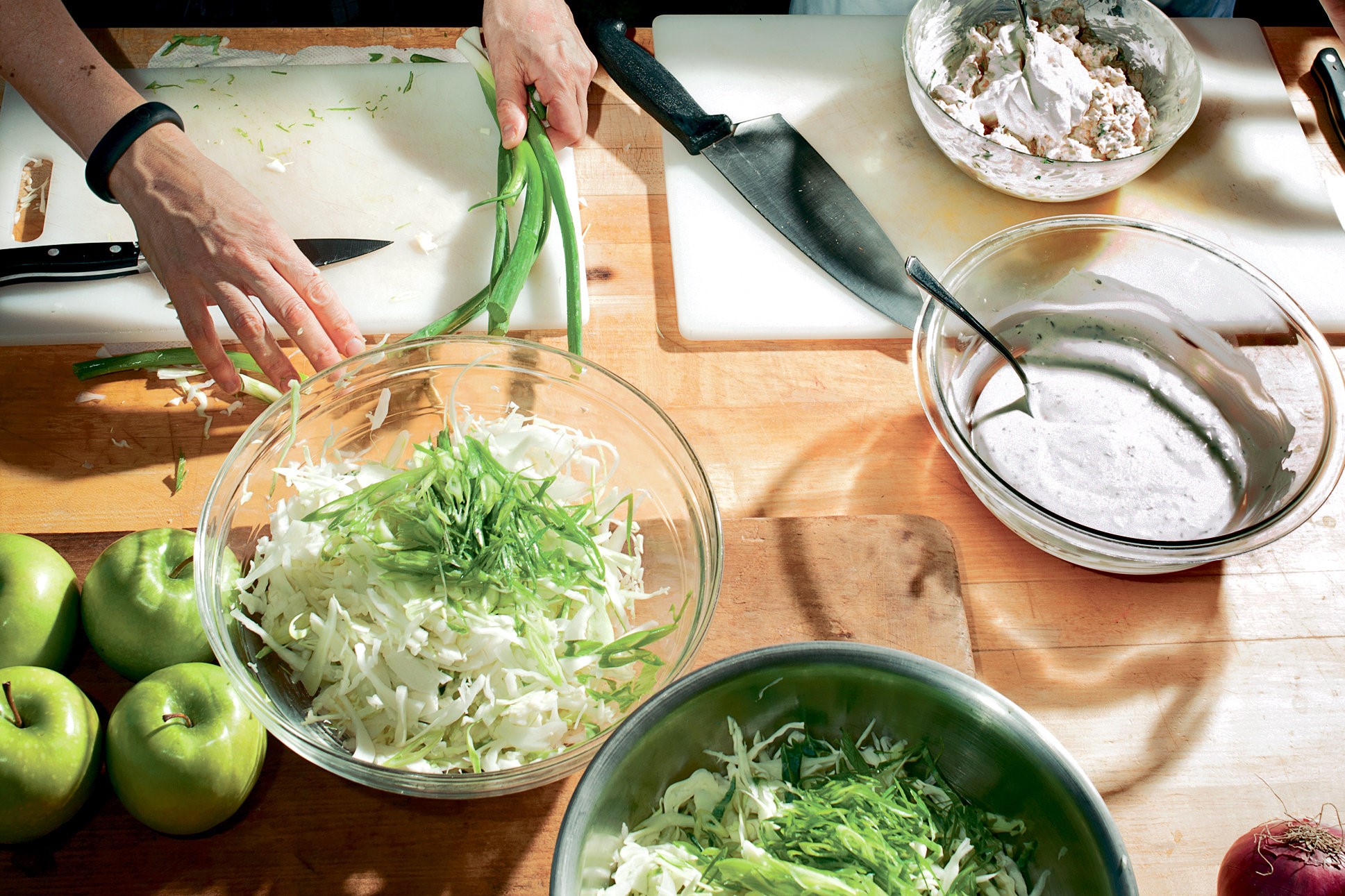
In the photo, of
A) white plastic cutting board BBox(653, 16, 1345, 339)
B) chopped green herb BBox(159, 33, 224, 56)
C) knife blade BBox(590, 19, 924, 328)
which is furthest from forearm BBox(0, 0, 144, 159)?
white plastic cutting board BBox(653, 16, 1345, 339)

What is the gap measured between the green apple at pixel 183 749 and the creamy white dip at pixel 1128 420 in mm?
1002

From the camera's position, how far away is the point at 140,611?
3.49 ft

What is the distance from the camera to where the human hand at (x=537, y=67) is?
5.36ft

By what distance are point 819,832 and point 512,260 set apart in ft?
3.14

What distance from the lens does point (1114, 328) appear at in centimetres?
147

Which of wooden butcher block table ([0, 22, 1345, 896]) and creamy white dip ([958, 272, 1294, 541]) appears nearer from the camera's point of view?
wooden butcher block table ([0, 22, 1345, 896])

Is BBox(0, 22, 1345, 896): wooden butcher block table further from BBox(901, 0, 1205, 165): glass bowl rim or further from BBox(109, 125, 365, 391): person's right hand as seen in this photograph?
BBox(901, 0, 1205, 165): glass bowl rim

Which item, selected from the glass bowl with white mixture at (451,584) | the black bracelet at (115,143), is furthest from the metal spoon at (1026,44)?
the black bracelet at (115,143)

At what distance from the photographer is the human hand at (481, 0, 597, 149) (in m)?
1.63

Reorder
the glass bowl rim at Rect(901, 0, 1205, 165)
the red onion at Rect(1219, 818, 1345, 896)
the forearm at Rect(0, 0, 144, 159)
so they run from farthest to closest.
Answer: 1. the glass bowl rim at Rect(901, 0, 1205, 165)
2. the forearm at Rect(0, 0, 144, 159)
3. the red onion at Rect(1219, 818, 1345, 896)

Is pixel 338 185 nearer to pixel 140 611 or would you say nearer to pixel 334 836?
pixel 140 611

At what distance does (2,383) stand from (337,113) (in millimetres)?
728

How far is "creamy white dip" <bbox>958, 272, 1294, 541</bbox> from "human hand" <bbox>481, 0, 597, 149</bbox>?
847 millimetres

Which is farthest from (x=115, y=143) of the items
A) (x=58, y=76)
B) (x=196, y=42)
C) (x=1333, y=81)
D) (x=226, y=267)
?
(x=1333, y=81)
